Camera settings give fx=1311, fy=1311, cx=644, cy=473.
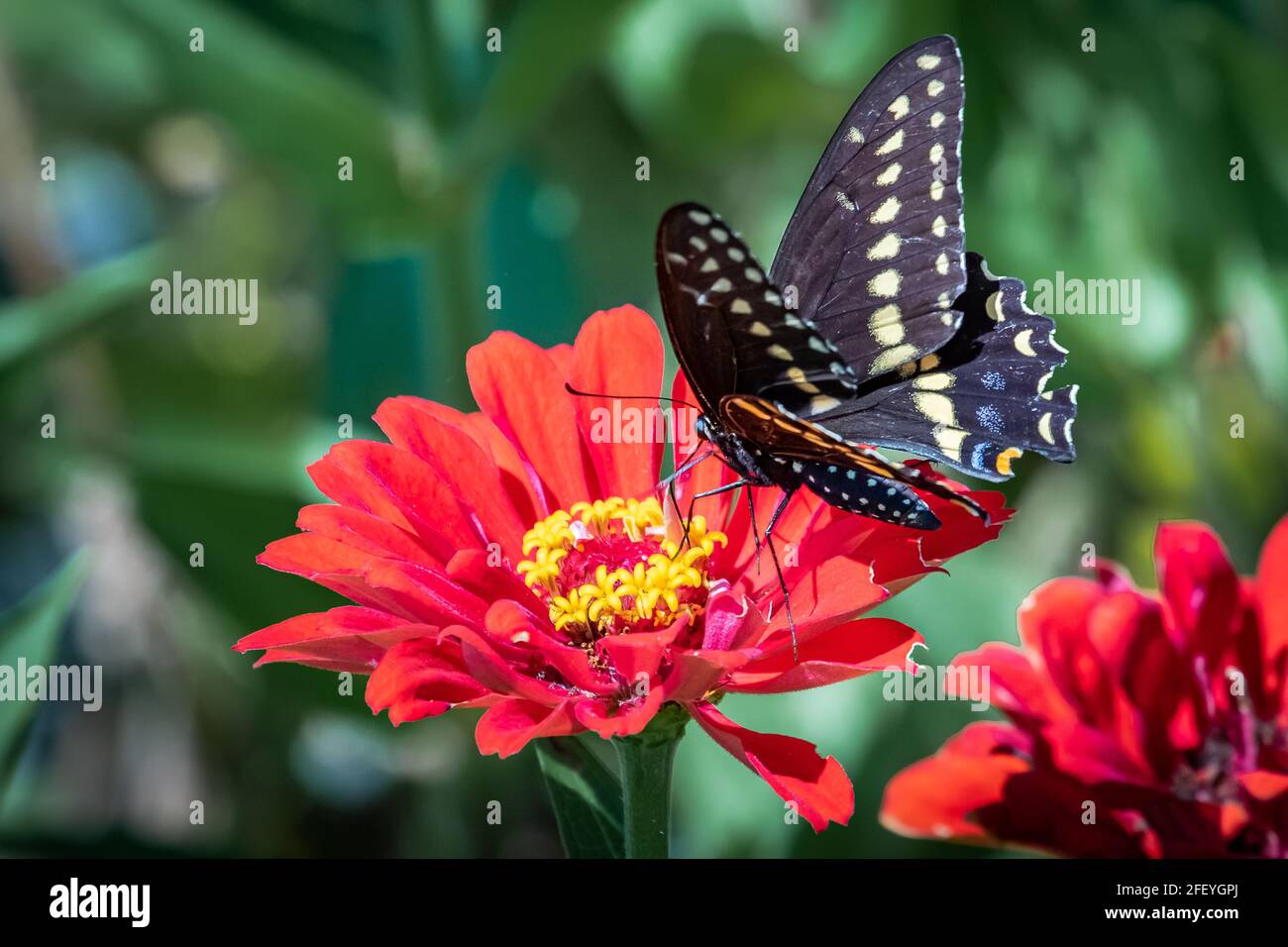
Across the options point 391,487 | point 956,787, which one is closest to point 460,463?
point 391,487

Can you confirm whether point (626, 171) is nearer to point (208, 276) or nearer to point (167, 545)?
point (208, 276)

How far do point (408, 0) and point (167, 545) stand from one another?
1.72 feet

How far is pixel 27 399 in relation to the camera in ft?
4.61

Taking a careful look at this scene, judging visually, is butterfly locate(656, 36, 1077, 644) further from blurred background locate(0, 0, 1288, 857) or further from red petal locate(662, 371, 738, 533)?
blurred background locate(0, 0, 1288, 857)

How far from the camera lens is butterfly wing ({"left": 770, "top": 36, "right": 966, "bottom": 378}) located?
2.01 ft

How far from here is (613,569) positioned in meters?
0.60

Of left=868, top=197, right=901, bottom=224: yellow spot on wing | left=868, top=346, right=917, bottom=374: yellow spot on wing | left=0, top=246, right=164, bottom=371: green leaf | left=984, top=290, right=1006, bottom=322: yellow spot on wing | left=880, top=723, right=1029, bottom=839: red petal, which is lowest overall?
left=880, top=723, right=1029, bottom=839: red petal

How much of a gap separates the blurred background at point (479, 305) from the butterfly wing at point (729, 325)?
1.77 feet

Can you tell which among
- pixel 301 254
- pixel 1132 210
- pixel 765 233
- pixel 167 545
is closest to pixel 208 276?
pixel 301 254

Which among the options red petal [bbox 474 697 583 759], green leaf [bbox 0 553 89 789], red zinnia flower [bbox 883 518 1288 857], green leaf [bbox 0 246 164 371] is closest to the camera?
red petal [bbox 474 697 583 759]

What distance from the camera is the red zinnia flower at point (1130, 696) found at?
52 centimetres

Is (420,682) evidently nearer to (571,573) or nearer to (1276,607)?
(571,573)

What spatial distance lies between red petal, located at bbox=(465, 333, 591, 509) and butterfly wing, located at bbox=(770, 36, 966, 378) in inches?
5.6

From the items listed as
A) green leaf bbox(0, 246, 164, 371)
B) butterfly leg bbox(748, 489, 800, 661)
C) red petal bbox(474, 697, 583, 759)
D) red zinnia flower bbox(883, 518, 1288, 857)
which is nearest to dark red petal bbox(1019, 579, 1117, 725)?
red zinnia flower bbox(883, 518, 1288, 857)
